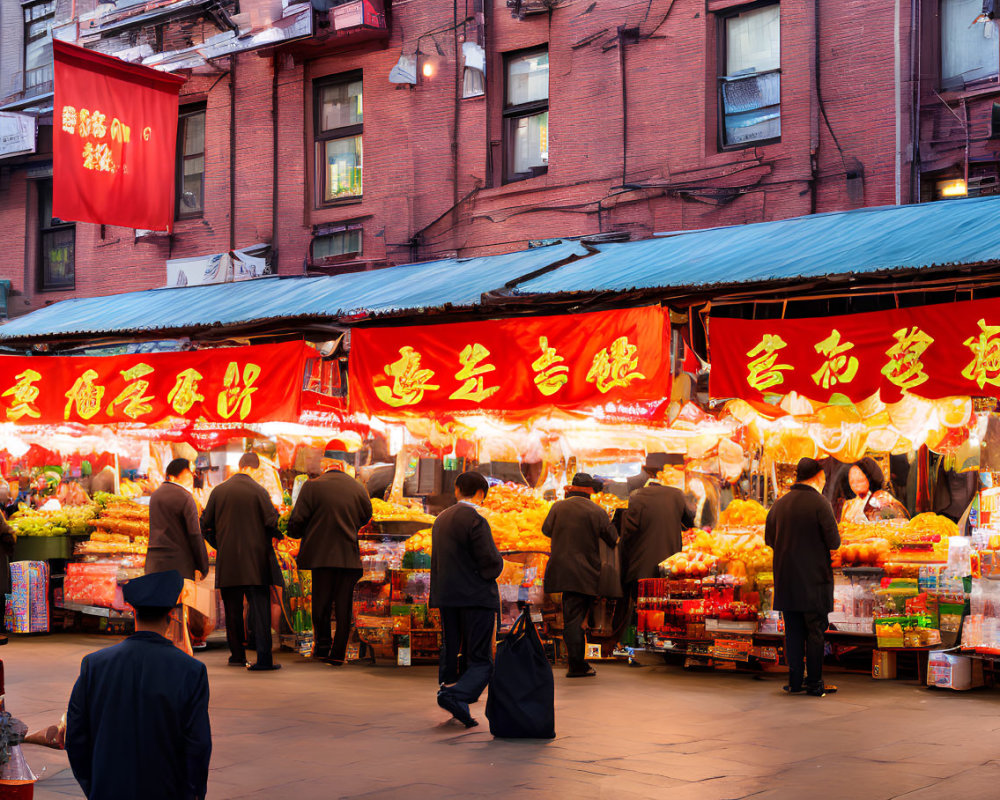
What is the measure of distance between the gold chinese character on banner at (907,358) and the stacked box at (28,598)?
34.3ft

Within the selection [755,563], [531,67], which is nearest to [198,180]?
[531,67]

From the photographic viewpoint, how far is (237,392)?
1441 centimetres

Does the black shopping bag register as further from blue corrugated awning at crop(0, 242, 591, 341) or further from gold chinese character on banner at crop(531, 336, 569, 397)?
blue corrugated awning at crop(0, 242, 591, 341)

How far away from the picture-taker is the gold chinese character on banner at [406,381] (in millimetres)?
13242

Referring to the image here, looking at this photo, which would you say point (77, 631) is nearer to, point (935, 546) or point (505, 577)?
point (505, 577)

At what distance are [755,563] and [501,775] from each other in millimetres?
5415

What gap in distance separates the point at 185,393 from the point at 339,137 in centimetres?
627

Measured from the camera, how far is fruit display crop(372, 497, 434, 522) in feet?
48.9

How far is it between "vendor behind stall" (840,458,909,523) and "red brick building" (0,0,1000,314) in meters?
3.15

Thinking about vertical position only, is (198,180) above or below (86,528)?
above

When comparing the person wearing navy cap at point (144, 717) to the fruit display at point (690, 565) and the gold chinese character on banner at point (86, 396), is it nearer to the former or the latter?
the fruit display at point (690, 565)

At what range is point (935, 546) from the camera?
12461mm

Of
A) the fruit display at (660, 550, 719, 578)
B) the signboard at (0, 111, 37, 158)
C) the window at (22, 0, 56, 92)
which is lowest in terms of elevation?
the fruit display at (660, 550, 719, 578)

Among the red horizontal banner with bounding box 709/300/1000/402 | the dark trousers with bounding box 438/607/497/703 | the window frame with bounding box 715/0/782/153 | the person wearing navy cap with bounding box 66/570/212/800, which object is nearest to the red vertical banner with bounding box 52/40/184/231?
the window frame with bounding box 715/0/782/153
